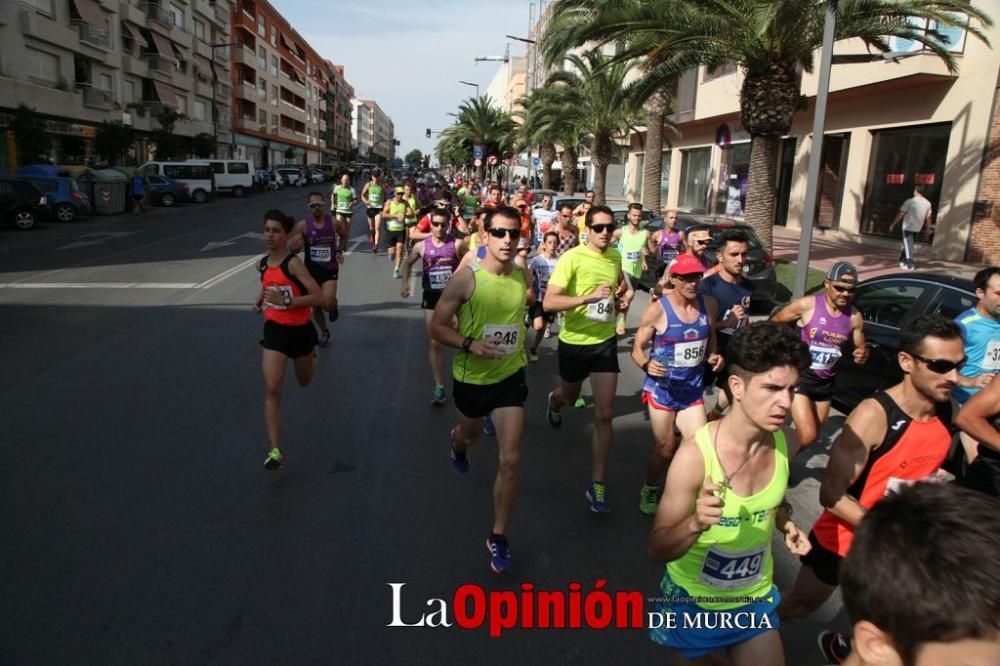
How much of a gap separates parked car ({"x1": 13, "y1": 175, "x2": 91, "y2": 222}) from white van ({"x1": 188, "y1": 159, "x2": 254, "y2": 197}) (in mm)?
18364

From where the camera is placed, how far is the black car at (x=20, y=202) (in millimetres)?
21484

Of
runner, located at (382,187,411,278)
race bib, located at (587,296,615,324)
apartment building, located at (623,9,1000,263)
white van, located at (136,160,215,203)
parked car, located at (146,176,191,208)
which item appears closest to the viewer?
race bib, located at (587,296,615,324)

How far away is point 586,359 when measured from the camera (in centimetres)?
504

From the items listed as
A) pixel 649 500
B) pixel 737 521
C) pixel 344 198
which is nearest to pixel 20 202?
pixel 344 198

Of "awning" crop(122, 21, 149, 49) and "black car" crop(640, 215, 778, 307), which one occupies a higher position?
"awning" crop(122, 21, 149, 49)

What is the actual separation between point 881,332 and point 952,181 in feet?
45.8

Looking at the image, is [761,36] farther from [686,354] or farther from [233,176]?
[233,176]

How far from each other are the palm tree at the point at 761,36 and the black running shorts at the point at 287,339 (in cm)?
997

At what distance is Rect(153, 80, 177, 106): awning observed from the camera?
46.3m

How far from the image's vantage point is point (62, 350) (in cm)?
833

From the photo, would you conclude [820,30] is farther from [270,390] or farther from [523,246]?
[270,390]

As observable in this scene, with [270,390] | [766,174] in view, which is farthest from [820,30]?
[270,390]

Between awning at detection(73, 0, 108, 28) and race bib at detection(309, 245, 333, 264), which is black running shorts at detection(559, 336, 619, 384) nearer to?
race bib at detection(309, 245, 333, 264)

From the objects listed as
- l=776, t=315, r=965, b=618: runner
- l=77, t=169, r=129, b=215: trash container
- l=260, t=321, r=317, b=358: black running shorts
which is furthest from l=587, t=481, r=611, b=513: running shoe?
l=77, t=169, r=129, b=215: trash container
